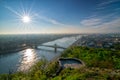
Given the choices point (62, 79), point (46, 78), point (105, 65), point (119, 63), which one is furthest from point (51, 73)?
point (119, 63)

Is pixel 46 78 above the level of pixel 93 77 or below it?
below

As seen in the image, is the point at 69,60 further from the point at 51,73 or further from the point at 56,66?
the point at 51,73

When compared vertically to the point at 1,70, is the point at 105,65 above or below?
above

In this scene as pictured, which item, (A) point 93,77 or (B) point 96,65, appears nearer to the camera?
(A) point 93,77

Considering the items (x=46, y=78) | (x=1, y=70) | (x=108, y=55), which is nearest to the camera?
(x=46, y=78)

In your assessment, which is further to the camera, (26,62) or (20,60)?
(20,60)

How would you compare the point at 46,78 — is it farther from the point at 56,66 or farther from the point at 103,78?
the point at 103,78

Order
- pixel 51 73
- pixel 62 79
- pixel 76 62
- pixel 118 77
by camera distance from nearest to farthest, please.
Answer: pixel 118 77
pixel 62 79
pixel 51 73
pixel 76 62

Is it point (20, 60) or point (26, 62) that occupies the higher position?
point (20, 60)

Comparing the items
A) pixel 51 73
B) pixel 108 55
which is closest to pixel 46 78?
pixel 51 73
